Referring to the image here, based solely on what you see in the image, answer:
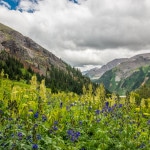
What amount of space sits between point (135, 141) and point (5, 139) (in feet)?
15.2

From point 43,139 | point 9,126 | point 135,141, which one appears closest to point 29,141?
point 43,139

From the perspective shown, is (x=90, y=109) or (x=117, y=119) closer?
(x=117, y=119)

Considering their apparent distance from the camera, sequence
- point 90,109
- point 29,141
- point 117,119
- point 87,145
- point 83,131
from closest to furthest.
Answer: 1. point 29,141
2. point 87,145
3. point 83,131
4. point 117,119
5. point 90,109

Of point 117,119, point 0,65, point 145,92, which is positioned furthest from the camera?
point 145,92

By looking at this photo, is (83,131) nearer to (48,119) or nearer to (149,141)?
(48,119)

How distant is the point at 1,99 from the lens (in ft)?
36.7

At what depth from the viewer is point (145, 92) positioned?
114m

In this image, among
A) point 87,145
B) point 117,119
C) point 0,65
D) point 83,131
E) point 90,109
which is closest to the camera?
point 87,145

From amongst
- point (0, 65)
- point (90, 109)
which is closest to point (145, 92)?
point (0, 65)

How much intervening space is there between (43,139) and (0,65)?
97436 mm

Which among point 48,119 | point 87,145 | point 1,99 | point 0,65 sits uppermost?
point 0,65

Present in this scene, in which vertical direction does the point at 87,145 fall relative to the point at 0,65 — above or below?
below

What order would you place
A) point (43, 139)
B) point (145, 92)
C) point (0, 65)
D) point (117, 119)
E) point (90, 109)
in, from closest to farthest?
point (43, 139) < point (117, 119) < point (90, 109) < point (0, 65) < point (145, 92)

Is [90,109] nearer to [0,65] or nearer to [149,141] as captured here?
[149,141]
